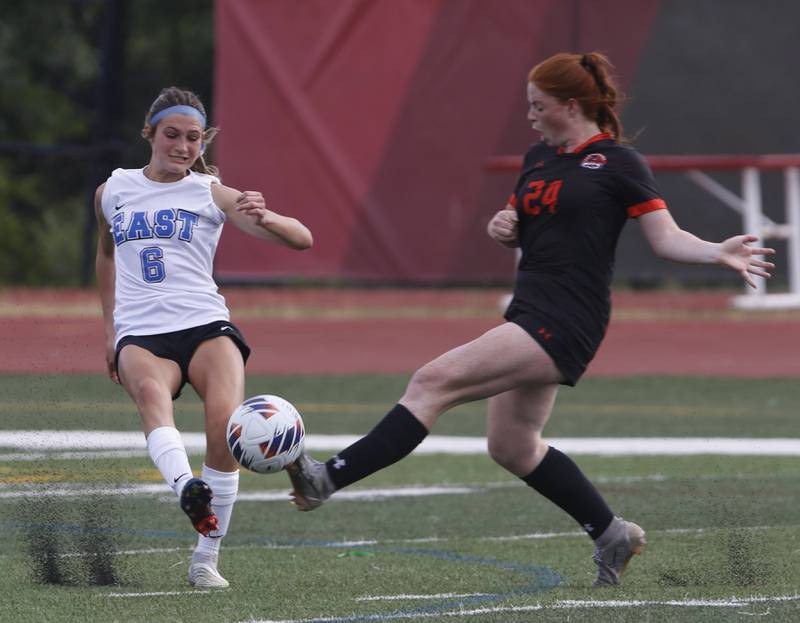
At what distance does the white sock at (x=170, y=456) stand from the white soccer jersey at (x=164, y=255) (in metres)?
0.46

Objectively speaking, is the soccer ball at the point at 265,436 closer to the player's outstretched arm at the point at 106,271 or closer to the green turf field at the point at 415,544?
the green turf field at the point at 415,544

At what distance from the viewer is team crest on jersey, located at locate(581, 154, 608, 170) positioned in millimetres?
6391

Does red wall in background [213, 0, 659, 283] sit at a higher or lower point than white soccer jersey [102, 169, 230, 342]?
lower

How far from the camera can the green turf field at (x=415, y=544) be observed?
5984 mm

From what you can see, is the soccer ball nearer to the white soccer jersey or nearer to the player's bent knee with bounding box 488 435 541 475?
the white soccer jersey

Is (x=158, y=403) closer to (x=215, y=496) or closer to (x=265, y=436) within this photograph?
(x=215, y=496)

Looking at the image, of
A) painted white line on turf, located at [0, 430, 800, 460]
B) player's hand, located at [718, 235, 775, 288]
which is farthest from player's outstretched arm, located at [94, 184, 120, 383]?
painted white line on turf, located at [0, 430, 800, 460]

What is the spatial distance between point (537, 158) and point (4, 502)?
12.9ft

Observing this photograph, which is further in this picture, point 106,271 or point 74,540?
point 74,540

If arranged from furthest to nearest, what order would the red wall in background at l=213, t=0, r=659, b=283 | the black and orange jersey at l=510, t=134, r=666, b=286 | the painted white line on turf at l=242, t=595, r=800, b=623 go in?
the red wall in background at l=213, t=0, r=659, b=283 < the black and orange jersey at l=510, t=134, r=666, b=286 < the painted white line on turf at l=242, t=595, r=800, b=623

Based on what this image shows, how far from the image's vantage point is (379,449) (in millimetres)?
6094

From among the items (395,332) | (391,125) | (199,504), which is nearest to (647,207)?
(199,504)

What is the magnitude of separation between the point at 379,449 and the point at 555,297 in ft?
2.99

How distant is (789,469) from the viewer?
1045cm
